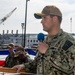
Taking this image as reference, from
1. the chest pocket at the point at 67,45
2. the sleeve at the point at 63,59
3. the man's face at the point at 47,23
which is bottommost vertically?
the sleeve at the point at 63,59

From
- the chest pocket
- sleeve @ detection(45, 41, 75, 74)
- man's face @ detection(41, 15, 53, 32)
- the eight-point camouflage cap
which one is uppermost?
the eight-point camouflage cap

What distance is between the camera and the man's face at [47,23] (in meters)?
3.77

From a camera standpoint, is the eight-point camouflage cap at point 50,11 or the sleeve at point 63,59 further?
the eight-point camouflage cap at point 50,11

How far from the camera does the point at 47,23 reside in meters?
3.78

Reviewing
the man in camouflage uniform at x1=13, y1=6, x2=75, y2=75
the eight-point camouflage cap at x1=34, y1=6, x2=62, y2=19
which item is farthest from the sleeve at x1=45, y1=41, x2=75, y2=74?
the eight-point camouflage cap at x1=34, y1=6, x2=62, y2=19

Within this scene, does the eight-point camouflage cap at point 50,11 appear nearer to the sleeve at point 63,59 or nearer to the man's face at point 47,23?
the man's face at point 47,23

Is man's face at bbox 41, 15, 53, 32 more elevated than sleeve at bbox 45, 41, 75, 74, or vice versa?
man's face at bbox 41, 15, 53, 32

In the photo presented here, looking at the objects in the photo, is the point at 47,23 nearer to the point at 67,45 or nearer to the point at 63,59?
the point at 67,45

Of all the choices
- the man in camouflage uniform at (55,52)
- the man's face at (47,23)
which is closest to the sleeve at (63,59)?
the man in camouflage uniform at (55,52)

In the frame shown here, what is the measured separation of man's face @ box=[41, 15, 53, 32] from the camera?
3768 mm

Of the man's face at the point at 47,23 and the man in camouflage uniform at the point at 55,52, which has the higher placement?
the man's face at the point at 47,23

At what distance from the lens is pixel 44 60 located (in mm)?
3578

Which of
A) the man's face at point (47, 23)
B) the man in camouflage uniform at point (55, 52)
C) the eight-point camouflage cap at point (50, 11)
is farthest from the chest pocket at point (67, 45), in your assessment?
the eight-point camouflage cap at point (50, 11)

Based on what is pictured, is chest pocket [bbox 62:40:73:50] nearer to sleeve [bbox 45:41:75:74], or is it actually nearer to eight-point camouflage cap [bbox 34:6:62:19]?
sleeve [bbox 45:41:75:74]
